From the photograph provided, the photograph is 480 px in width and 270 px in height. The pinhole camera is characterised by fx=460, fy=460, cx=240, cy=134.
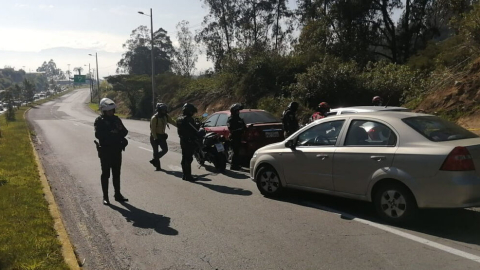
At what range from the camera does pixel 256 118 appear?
11.9m

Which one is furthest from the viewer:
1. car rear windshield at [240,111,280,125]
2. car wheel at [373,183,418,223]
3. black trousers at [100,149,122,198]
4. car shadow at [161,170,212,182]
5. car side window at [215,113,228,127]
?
car side window at [215,113,228,127]

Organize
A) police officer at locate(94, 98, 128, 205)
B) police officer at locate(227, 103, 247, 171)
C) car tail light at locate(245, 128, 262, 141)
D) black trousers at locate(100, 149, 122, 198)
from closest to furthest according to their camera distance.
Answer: police officer at locate(94, 98, 128, 205) → black trousers at locate(100, 149, 122, 198) → police officer at locate(227, 103, 247, 171) → car tail light at locate(245, 128, 262, 141)

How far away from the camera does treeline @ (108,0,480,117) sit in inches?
772

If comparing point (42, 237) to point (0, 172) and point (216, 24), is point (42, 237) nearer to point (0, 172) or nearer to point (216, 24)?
point (0, 172)

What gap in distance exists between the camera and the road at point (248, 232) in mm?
5012

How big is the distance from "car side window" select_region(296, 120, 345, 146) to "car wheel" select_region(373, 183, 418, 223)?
1.07 meters

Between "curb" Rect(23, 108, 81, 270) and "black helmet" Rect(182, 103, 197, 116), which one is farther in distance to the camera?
"black helmet" Rect(182, 103, 197, 116)

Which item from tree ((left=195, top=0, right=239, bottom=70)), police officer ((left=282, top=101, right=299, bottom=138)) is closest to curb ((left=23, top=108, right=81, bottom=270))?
police officer ((left=282, top=101, right=299, bottom=138))

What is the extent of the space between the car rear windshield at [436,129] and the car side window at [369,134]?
308 millimetres

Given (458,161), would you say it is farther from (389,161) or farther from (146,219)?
(146,219)

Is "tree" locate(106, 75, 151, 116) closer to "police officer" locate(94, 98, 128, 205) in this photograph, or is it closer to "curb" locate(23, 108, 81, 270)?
"curb" locate(23, 108, 81, 270)

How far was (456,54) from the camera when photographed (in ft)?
56.5

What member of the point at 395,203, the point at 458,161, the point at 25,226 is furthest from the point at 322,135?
the point at 25,226

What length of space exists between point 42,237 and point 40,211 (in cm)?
145
